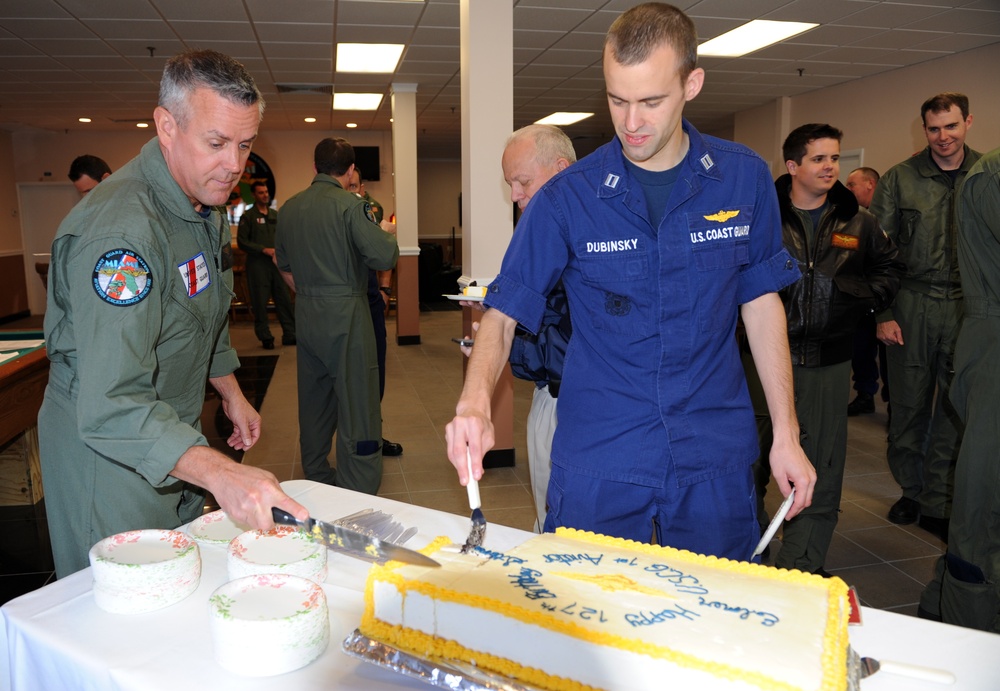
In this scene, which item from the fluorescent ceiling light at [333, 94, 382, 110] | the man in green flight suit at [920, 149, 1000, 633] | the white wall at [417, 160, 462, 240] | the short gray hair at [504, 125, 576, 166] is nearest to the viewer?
the man in green flight suit at [920, 149, 1000, 633]

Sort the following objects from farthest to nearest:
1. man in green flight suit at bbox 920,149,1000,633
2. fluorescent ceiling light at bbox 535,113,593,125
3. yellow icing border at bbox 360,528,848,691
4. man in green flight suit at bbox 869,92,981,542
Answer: fluorescent ceiling light at bbox 535,113,593,125 < man in green flight suit at bbox 869,92,981,542 < man in green flight suit at bbox 920,149,1000,633 < yellow icing border at bbox 360,528,848,691

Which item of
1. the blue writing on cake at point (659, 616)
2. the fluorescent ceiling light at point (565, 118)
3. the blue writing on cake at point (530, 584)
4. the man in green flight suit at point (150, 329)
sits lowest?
the blue writing on cake at point (659, 616)

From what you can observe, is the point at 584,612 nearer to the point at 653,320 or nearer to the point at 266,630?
the point at 266,630

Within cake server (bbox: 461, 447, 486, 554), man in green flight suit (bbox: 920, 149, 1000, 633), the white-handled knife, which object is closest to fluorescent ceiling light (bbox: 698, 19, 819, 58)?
man in green flight suit (bbox: 920, 149, 1000, 633)

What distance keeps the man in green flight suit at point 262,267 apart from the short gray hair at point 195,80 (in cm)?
741

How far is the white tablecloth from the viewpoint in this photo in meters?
0.99

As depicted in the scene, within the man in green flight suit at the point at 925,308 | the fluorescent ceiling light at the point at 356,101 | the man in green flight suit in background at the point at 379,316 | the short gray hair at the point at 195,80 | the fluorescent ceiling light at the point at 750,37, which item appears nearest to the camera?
the short gray hair at the point at 195,80

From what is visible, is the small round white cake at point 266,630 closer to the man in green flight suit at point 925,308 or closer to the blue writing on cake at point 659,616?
the blue writing on cake at point 659,616

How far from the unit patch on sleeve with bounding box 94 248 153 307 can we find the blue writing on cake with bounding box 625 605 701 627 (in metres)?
0.97

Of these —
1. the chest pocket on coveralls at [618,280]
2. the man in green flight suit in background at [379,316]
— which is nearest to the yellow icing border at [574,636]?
the chest pocket on coveralls at [618,280]

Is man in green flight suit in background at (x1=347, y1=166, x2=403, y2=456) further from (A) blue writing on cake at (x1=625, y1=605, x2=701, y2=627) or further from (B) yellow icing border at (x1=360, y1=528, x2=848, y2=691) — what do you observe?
(A) blue writing on cake at (x1=625, y1=605, x2=701, y2=627)

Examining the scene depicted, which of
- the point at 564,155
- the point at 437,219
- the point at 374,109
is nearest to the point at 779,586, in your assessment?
the point at 564,155

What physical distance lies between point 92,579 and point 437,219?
16727mm

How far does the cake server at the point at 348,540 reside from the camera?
1.11 metres
